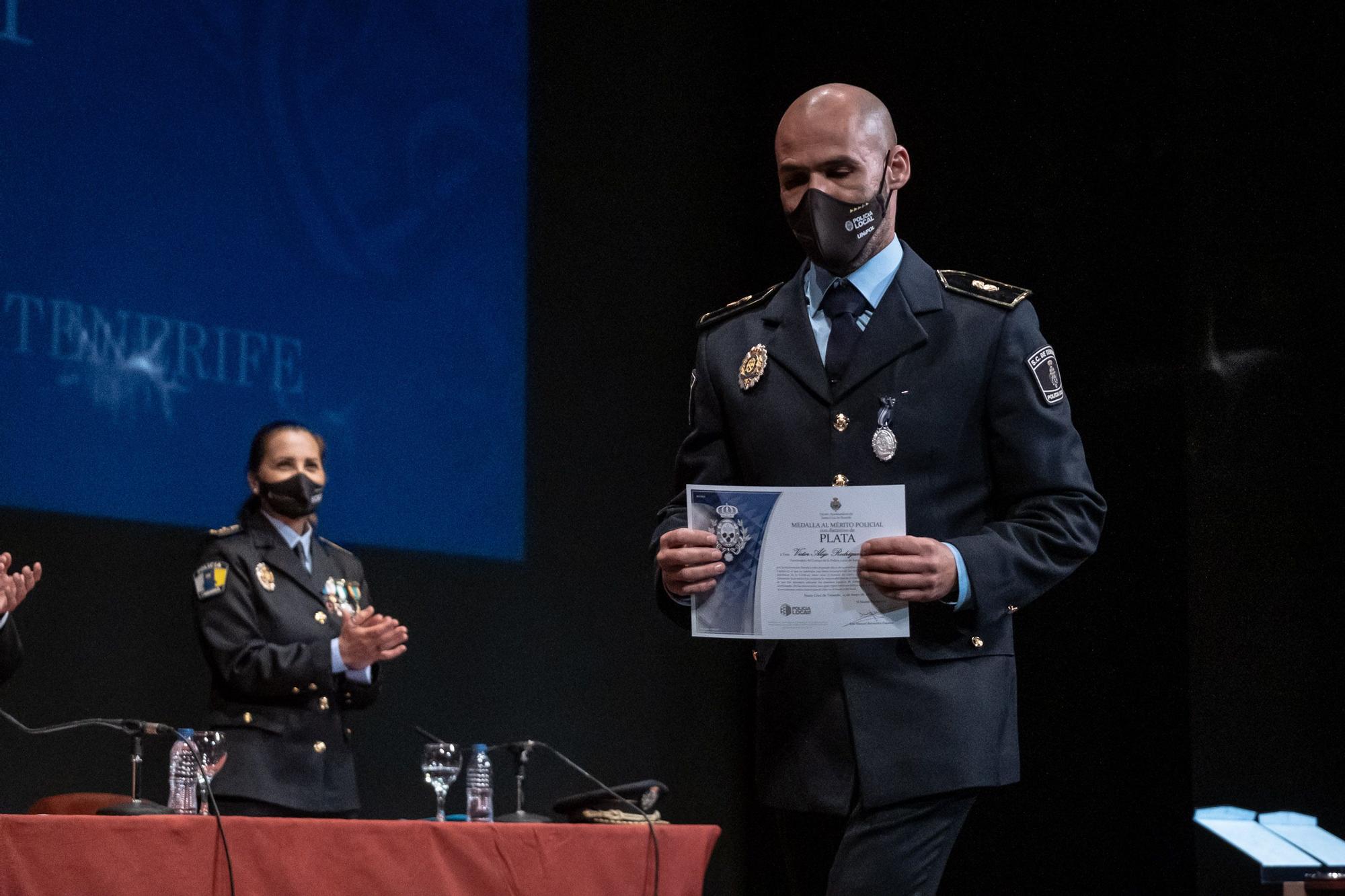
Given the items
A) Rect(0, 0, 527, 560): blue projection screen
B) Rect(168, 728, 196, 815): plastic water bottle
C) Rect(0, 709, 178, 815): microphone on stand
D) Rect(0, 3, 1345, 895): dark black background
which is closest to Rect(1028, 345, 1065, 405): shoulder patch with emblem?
Rect(0, 709, 178, 815): microphone on stand

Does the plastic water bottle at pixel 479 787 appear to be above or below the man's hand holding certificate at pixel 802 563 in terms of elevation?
below

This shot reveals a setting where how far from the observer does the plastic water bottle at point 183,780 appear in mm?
2924

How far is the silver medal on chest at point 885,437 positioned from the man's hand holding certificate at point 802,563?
13cm

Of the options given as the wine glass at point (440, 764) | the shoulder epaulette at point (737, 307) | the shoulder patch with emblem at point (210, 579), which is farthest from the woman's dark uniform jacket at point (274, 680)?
the shoulder epaulette at point (737, 307)

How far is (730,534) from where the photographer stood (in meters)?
1.86

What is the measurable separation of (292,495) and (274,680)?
56 centimetres

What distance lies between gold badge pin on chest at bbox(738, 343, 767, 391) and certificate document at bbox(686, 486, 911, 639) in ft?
0.79

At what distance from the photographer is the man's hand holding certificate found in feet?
5.82

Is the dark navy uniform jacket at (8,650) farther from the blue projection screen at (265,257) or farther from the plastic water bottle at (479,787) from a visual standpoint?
the plastic water bottle at (479,787)

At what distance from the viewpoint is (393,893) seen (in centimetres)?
274

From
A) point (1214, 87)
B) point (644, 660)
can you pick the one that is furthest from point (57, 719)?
point (1214, 87)

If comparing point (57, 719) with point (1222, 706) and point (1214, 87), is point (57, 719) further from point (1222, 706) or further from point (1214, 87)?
point (1214, 87)

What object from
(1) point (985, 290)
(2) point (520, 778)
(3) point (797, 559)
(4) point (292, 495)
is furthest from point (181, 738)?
(1) point (985, 290)

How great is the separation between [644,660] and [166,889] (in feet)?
10.2
